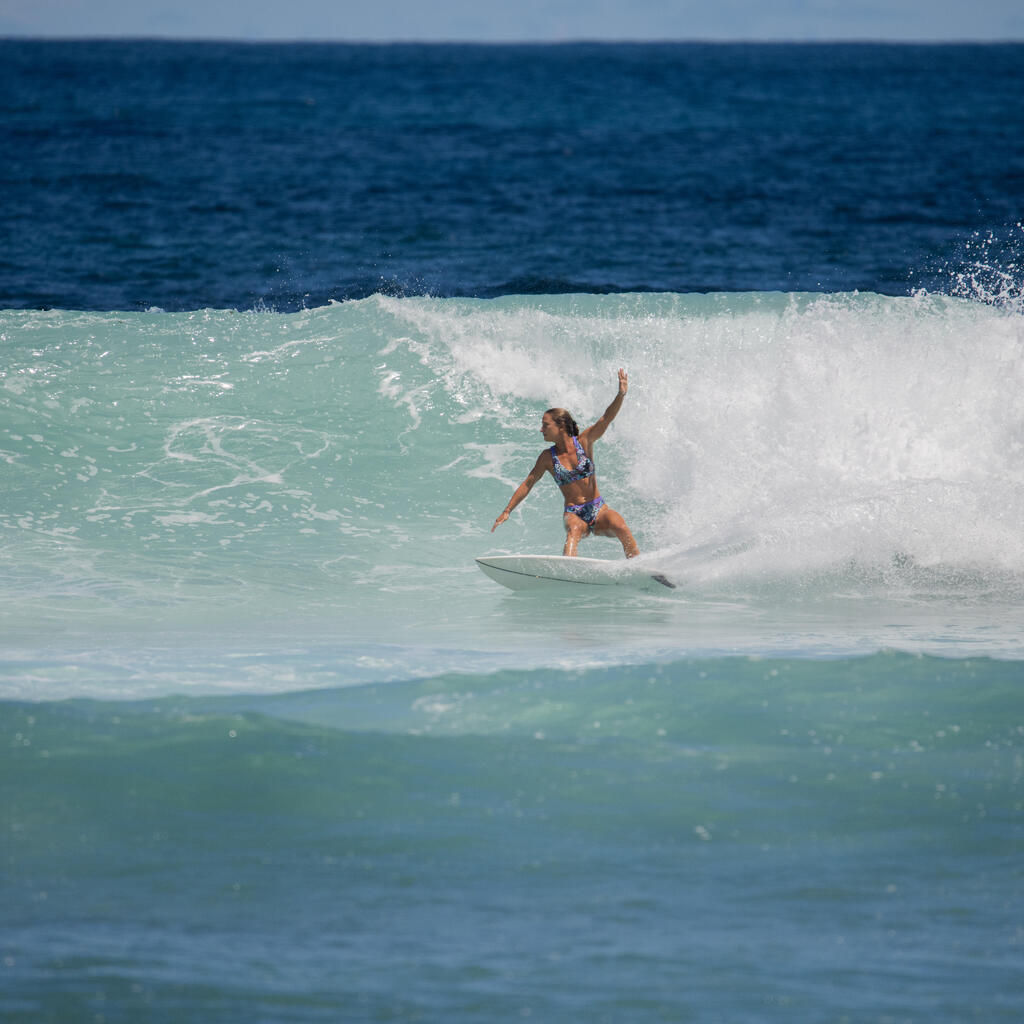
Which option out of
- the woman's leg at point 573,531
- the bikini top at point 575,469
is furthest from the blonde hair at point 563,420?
the woman's leg at point 573,531

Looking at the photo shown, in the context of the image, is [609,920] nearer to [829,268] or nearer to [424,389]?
[424,389]

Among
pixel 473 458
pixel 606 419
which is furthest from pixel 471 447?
pixel 606 419

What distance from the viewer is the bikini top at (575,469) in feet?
28.2

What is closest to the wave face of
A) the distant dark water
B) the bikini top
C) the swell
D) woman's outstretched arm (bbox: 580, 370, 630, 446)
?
the swell

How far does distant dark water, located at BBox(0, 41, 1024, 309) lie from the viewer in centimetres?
2209

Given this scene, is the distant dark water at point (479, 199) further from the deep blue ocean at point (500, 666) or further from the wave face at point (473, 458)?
the wave face at point (473, 458)

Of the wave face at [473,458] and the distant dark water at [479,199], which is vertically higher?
the distant dark water at [479,199]

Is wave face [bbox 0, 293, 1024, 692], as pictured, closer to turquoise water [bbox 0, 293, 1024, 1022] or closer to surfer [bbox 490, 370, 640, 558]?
turquoise water [bbox 0, 293, 1024, 1022]

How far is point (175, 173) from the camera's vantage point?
1292 inches

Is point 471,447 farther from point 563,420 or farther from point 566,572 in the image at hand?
point 566,572

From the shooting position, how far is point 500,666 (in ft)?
20.6

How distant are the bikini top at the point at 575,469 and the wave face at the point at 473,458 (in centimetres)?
83

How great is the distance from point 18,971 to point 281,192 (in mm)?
28869

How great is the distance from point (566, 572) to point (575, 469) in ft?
2.69
